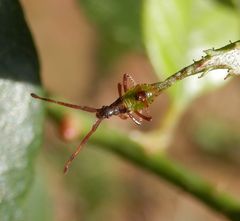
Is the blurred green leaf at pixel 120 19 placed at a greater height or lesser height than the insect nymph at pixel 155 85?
greater

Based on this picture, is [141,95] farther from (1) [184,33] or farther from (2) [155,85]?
(1) [184,33]

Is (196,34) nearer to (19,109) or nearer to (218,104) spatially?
(19,109)

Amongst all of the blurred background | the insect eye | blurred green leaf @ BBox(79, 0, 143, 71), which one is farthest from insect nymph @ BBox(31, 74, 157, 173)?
the blurred background

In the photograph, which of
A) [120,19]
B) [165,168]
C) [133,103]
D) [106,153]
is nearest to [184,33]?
[165,168]

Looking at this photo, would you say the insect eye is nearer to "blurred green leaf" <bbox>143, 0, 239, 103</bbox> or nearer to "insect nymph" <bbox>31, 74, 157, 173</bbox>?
"insect nymph" <bbox>31, 74, 157, 173</bbox>

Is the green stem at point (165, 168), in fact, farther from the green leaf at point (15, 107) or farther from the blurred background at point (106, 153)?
the blurred background at point (106, 153)

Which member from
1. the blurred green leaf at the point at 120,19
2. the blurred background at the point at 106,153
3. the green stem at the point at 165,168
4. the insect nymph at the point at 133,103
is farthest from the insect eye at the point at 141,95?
the blurred background at the point at 106,153
